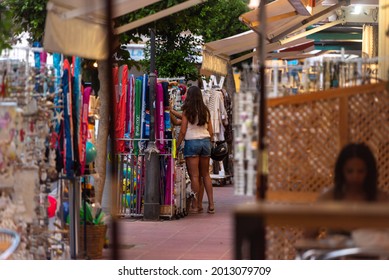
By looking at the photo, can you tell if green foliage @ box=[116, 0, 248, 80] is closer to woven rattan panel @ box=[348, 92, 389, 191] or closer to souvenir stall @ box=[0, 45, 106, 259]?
souvenir stall @ box=[0, 45, 106, 259]

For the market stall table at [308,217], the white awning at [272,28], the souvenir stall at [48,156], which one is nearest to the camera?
the market stall table at [308,217]

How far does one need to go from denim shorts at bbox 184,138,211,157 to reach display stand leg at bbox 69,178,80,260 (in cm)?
438

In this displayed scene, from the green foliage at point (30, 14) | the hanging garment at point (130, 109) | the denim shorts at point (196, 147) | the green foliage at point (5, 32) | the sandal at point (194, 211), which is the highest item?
the green foliage at point (30, 14)

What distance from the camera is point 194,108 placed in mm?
12078

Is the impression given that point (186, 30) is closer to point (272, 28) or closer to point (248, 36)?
point (248, 36)

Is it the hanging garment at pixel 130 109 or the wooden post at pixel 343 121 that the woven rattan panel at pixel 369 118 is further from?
the hanging garment at pixel 130 109

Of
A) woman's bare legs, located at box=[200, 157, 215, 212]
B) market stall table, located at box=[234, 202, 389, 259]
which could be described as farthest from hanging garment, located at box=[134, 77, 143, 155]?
market stall table, located at box=[234, 202, 389, 259]

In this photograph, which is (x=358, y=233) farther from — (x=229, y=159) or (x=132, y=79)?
(x=229, y=159)

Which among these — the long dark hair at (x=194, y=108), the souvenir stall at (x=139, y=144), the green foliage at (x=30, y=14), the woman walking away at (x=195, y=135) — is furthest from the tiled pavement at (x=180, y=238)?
the green foliage at (x=30, y=14)

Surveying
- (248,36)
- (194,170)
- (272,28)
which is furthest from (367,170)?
(248,36)

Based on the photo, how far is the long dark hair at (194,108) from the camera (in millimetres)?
12023

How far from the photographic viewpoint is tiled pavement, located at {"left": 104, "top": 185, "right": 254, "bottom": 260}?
8.86 meters

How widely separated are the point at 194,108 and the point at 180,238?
8.04ft

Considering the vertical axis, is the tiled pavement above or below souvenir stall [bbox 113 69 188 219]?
below
